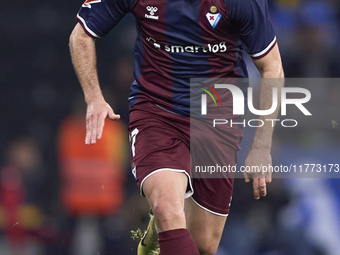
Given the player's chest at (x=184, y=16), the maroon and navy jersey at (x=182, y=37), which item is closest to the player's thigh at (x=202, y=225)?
the maroon and navy jersey at (x=182, y=37)

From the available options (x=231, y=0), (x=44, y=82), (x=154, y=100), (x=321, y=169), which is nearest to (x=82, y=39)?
(x=154, y=100)

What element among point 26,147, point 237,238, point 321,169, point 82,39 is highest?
point 82,39

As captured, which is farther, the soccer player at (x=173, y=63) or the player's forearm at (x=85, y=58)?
the player's forearm at (x=85, y=58)

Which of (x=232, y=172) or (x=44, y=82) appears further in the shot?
(x=44, y=82)

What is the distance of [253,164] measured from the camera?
9.82ft

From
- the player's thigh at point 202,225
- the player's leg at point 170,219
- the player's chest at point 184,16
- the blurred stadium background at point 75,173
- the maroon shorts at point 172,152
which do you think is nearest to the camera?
the player's leg at point 170,219

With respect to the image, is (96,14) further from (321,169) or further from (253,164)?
(321,169)

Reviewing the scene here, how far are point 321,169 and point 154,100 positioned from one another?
88.9 inches

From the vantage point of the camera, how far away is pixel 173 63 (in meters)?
3.04

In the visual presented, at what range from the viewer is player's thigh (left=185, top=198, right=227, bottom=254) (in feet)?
11.0

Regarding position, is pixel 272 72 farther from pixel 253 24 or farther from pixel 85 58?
pixel 85 58

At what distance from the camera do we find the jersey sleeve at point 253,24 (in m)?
2.89

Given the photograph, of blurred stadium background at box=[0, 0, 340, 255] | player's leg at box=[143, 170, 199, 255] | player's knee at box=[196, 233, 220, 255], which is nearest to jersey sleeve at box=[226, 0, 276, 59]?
player's leg at box=[143, 170, 199, 255]

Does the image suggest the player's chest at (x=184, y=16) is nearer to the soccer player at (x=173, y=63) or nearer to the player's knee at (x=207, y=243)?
the soccer player at (x=173, y=63)
